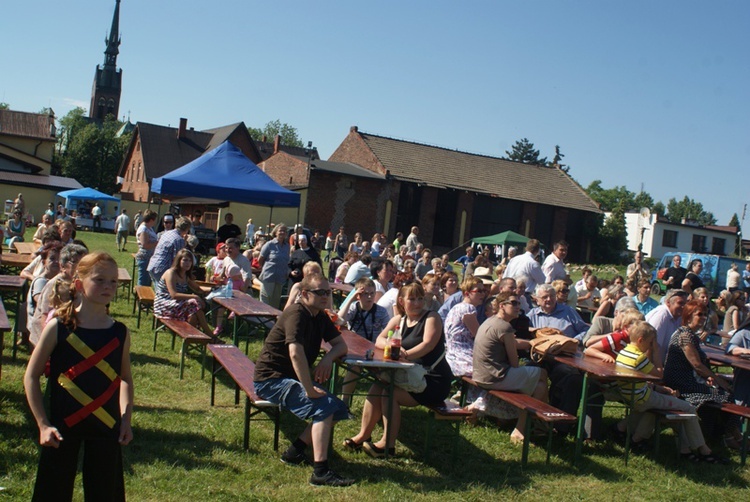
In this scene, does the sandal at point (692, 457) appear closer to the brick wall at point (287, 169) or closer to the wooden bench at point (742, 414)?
the wooden bench at point (742, 414)

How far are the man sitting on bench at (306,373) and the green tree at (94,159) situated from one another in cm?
6148

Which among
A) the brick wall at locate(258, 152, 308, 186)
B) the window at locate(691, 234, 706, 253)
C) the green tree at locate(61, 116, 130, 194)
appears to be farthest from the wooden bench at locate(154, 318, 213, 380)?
the green tree at locate(61, 116, 130, 194)

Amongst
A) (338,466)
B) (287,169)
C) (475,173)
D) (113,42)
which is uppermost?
(113,42)

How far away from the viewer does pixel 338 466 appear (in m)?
5.32

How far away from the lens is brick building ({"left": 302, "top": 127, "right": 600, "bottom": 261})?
127 ft

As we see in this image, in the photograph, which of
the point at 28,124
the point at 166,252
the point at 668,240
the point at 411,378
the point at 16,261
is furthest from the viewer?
the point at 28,124

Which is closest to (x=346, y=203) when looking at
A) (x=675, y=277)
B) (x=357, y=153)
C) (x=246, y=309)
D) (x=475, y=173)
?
(x=357, y=153)

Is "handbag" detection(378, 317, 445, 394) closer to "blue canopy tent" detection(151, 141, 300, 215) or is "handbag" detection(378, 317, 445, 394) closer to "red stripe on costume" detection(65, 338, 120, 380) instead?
"red stripe on costume" detection(65, 338, 120, 380)

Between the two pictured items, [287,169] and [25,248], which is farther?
[287,169]

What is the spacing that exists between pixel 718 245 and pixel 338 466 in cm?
→ 5577

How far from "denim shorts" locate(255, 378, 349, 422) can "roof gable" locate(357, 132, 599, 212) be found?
3506 cm

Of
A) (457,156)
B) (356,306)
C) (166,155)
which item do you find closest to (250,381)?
(356,306)

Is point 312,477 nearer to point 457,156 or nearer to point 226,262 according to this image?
point 226,262

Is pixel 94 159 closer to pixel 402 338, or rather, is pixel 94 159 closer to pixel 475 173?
pixel 475 173
